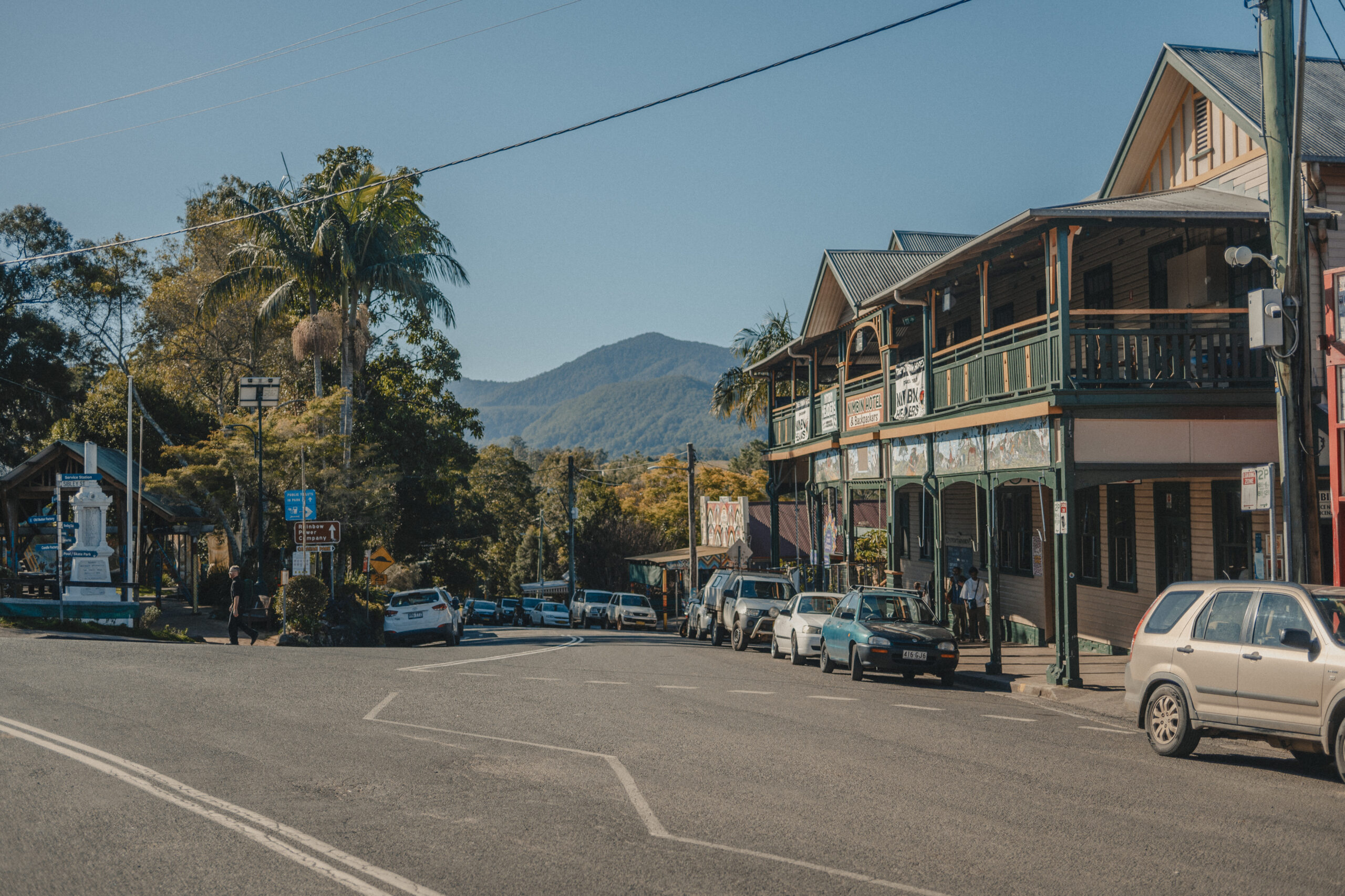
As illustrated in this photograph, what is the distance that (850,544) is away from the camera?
90.8 feet

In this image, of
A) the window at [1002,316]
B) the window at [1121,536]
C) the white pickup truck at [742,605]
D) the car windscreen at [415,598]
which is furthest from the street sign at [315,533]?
the window at [1121,536]

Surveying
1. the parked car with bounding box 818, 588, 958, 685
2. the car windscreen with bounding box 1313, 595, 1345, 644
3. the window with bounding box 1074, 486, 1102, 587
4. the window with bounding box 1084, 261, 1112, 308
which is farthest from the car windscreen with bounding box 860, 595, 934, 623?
the car windscreen with bounding box 1313, 595, 1345, 644

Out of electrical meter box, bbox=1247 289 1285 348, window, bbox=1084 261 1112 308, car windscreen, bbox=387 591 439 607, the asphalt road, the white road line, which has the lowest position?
the white road line

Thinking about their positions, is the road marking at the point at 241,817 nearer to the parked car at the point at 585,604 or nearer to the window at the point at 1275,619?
the window at the point at 1275,619

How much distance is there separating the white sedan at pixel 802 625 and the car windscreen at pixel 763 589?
358 centimetres

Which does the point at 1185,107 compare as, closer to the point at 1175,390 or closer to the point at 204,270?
the point at 1175,390

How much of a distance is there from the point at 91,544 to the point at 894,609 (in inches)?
850

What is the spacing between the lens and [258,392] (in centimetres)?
3134

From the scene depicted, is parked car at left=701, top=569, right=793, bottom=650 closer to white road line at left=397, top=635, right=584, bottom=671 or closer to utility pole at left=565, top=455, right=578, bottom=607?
white road line at left=397, top=635, right=584, bottom=671

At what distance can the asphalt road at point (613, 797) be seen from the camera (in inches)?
270

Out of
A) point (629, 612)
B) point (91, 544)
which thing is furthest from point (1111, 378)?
point (629, 612)

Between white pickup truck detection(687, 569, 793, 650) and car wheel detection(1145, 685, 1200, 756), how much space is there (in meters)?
13.6

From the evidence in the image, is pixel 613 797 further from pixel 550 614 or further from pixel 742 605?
pixel 550 614

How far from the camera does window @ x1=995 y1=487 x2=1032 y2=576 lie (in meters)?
26.4
